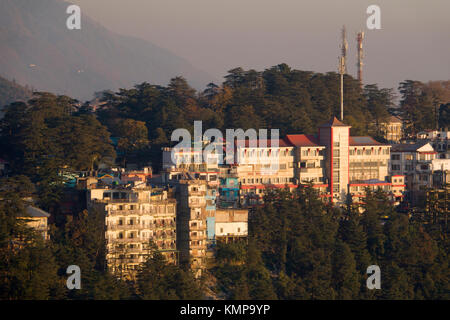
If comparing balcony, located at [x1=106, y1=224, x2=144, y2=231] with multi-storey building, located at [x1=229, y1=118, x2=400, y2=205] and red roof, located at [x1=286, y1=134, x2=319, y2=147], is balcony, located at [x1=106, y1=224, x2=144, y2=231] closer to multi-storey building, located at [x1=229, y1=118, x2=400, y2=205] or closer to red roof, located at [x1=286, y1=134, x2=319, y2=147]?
multi-storey building, located at [x1=229, y1=118, x2=400, y2=205]

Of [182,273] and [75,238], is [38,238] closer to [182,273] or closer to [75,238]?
[75,238]

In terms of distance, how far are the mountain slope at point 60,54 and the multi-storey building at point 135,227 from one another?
44.9 meters

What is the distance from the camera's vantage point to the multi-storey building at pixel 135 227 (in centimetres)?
2581

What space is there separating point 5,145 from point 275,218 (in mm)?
13195

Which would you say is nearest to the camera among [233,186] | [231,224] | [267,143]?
[231,224]

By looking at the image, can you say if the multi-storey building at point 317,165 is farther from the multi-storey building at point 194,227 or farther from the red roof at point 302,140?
the multi-storey building at point 194,227

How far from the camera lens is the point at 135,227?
26.1 m

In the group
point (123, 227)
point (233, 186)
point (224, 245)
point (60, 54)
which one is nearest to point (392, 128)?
point (233, 186)

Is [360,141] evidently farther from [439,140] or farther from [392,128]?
[392,128]

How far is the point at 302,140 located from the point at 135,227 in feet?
37.7

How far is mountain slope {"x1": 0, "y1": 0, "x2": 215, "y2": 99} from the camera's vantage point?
241 ft

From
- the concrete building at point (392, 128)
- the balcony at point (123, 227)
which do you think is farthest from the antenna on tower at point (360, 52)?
the balcony at point (123, 227)

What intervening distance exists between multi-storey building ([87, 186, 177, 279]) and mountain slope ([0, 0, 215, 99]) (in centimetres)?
4490
